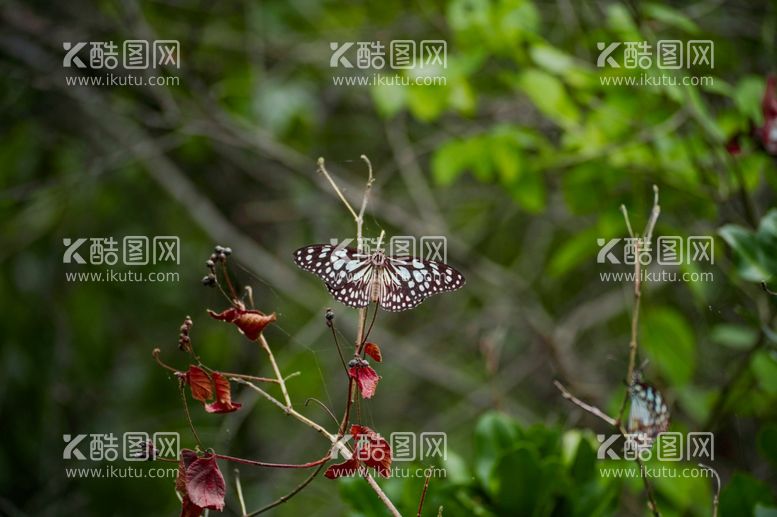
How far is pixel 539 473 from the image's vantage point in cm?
124

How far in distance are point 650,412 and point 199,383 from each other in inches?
30.0

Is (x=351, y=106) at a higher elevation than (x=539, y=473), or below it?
higher

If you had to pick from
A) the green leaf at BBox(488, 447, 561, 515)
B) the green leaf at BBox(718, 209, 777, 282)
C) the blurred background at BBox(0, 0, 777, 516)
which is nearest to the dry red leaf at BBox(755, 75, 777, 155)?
the blurred background at BBox(0, 0, 777, 516)

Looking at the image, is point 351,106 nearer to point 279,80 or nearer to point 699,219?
point 279,80

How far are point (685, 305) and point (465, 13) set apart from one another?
5.24ft

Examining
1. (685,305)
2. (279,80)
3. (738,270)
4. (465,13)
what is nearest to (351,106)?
(279,80)

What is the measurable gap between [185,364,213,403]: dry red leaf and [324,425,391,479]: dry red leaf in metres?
0.19

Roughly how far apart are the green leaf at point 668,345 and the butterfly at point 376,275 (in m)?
1.31

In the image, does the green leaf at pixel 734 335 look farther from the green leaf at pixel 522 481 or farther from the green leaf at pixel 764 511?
the green leaf at pixel 522 481

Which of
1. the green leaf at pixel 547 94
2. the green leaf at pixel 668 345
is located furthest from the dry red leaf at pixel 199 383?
the green leaf at pixel 668 345

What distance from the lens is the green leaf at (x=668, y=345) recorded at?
7.00ft

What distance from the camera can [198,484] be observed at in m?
0.91

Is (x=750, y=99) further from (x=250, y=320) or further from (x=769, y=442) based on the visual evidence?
(x=250, y=320)

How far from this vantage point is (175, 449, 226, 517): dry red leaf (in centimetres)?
90
